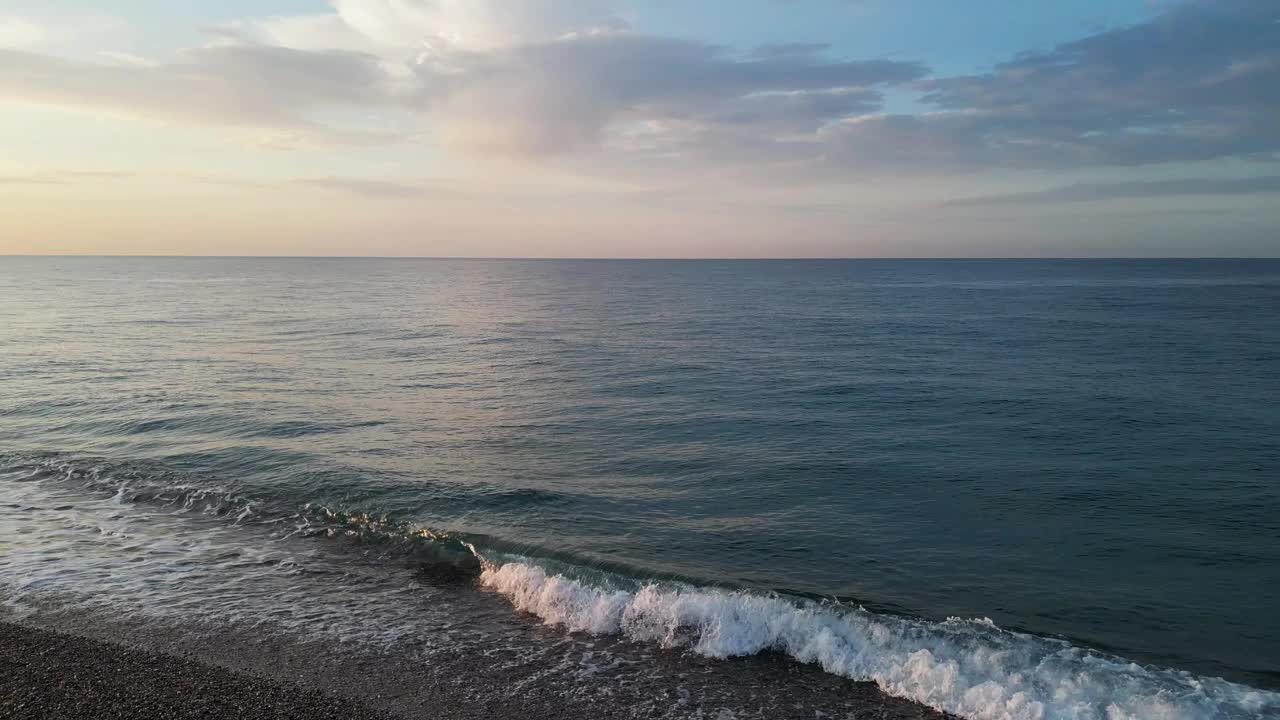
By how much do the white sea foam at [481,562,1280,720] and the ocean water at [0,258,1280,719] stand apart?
6cm

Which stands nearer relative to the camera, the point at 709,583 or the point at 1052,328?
the point at 709,583

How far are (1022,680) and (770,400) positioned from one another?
74.7 feet

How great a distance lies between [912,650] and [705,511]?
7986 millimetres

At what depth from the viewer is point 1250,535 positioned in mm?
18422

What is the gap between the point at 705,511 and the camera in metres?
20.6

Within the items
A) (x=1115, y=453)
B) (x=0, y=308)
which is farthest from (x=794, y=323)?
(x=0, y=308)

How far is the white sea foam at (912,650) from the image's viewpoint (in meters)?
11.6

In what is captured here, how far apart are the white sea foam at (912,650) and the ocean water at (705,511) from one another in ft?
0.20

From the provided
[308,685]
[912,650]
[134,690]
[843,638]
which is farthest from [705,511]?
[134,690]

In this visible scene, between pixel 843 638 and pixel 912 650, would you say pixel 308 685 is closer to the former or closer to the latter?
pixel 843 638

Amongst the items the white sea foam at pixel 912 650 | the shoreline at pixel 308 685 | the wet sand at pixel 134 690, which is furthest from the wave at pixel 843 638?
the wet sand at pixel 134 690

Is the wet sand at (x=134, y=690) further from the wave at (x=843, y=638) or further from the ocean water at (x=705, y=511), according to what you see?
the wave at (x=843, y=638)

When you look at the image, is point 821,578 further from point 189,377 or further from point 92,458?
point 189,377

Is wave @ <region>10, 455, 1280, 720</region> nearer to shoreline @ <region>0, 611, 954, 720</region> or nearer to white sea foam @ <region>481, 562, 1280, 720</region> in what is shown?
white sea foam @ <region>481, 562, 1280, 720</region>
